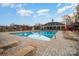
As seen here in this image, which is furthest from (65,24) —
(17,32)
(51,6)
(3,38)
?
(3,38)

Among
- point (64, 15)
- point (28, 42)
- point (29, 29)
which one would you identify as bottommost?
point (28, 42)

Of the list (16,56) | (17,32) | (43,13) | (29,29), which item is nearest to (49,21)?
(43,13)

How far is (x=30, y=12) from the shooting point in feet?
6.27

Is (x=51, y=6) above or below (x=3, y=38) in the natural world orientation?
above

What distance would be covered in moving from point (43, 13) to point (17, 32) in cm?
32

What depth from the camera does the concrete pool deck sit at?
1.88 m

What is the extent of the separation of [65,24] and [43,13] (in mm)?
247

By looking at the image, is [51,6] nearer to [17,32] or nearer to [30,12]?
[30,12]

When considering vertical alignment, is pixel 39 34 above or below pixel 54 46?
above

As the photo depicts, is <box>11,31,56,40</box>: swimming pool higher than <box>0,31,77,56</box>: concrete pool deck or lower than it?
higher

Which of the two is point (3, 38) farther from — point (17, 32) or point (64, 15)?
point (64, 15)

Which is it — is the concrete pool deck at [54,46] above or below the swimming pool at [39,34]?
below

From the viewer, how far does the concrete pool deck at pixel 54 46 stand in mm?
1881

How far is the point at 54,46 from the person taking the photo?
192cm
